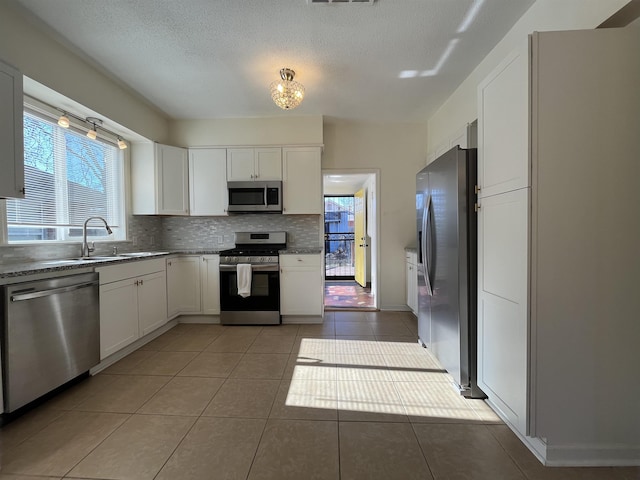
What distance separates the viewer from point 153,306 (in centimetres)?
300

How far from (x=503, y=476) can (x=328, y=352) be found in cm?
159

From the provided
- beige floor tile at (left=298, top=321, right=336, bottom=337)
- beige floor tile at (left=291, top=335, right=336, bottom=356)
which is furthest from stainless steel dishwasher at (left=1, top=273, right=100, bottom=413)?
beige floor tile at (left=298, top=321, right=336, bottom=337)

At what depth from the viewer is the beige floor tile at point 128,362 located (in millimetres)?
2359

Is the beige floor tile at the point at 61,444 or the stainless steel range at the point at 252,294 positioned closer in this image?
the beige floor tile at the point at 61,444

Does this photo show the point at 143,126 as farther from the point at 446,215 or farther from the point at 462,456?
the point at 462,456

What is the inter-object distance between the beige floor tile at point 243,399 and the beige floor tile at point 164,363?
22.8 inches

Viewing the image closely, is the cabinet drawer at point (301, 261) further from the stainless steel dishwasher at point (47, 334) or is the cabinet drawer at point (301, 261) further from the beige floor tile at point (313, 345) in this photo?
the stainless steel dishwasher at point (47, 334)

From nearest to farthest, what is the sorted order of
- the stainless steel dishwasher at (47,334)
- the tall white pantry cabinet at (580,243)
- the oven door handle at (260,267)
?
the tall white pantry cabinet at (580,243) < the stainless steel dishwasher at (47,334) < the oven door handle at (260,267)

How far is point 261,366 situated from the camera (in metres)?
2.42

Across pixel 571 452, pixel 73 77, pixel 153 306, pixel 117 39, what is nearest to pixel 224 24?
pixel 117 39

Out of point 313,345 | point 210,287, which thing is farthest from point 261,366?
point 210,287

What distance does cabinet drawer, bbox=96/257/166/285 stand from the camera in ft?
7.66

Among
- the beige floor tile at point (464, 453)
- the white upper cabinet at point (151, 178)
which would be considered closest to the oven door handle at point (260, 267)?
the white upper cabinet at point (151, 178)

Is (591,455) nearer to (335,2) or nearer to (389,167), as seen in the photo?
(335,2)
